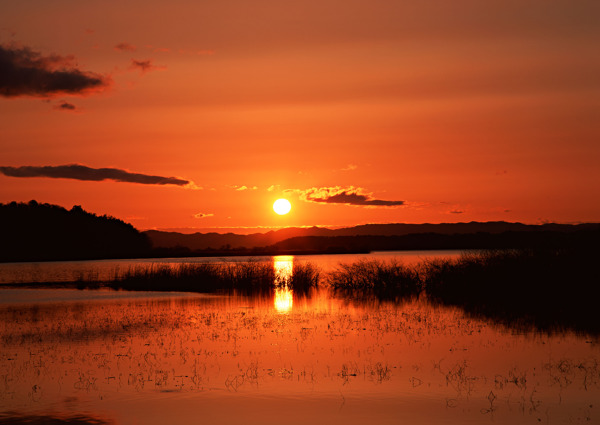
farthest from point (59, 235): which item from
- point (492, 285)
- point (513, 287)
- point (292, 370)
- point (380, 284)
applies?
point (292, 370)

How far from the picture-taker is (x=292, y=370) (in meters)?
18.0

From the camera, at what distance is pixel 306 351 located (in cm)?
2084

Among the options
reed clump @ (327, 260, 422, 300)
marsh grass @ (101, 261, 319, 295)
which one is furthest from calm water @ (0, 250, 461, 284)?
reed clump @ (327, 260, 422, 300)

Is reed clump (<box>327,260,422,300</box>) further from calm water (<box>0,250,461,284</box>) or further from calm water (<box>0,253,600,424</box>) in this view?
calm water (<box>0,250,461,284</box>)

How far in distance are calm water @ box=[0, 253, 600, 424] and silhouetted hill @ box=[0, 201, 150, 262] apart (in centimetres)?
11354

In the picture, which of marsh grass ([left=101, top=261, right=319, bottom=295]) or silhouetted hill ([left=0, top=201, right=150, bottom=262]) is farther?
silhouetted hill ([left=0, top=201, right=150, bottom=262])

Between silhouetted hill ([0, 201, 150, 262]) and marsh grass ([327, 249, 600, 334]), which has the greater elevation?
silhouetted hill ([0, 201, 150, 262])

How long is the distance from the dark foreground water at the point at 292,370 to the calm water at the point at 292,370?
4cm

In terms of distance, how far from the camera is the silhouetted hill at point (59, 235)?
136500 millimetres

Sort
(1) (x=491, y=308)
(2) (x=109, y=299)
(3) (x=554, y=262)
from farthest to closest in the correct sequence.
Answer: (2) (x=109, y=299)
(3) (x=554, y=262)
(1) (x=491, y=308)

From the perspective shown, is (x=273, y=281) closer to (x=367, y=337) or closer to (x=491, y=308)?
(x=491, y=308)

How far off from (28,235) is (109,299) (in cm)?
10683

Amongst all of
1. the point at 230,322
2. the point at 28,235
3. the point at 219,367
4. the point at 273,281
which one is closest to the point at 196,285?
the point at 273,281

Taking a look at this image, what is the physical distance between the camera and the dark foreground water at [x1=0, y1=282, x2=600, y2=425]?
537 inches
